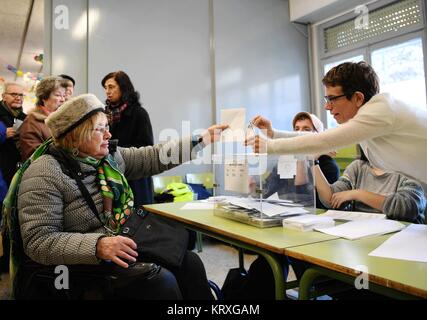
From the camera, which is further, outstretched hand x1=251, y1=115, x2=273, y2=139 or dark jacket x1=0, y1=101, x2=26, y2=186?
dark jacket x1=0, y1=101, x2=26, y2=186

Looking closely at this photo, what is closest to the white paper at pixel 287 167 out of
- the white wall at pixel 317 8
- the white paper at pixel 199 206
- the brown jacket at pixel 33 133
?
the white paper at pixel 199 206

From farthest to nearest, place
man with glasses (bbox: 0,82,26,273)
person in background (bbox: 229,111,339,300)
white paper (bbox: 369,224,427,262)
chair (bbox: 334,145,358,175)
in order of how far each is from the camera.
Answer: chair (bbox: 334,145,358,175)
man with glasses (bbox: 0,82,26,273)
person in background (bbox: 229,111,339,300)
white paper (bbox: 369,224,427,262)

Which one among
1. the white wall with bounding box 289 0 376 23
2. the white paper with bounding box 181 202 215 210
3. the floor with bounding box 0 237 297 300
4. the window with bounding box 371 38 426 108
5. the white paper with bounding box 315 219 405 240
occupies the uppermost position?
the white wall with bounding box 289 0 376 23

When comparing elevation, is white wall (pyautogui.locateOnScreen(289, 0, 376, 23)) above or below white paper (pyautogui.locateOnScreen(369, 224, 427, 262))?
above

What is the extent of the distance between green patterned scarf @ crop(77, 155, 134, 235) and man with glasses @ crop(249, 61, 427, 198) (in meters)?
0.57

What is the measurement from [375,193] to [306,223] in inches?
21.4

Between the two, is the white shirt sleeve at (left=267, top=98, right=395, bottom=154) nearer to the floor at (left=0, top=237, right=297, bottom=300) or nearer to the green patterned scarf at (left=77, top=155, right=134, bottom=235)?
the green patterned scarf at (left=77, top=155, right=134, bottom=235)

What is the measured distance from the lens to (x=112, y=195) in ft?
4.32

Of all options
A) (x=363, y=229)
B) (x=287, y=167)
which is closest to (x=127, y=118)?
(x=287, y=167)

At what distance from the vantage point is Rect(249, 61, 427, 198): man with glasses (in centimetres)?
120

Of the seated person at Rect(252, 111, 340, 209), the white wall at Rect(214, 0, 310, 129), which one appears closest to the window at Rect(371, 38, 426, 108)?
the white wall at Rect(214, 0, 310, 129)

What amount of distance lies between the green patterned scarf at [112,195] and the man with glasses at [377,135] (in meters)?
0.57

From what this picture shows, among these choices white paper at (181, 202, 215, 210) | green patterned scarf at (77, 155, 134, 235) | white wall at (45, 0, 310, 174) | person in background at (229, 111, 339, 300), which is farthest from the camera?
white wall at (45, 0, 310, 174)

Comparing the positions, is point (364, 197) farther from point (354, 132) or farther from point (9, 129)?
point (9, 129)
